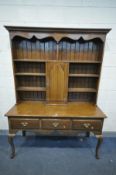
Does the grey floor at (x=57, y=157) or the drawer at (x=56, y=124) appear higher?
the drawer at (x=56, y=124)

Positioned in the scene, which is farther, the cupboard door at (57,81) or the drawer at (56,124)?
the cupboard door at (57,81)

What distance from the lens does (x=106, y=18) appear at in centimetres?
211

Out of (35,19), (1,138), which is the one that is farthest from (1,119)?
(35,19)

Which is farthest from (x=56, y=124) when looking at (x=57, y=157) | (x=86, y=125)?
(x=57, y=157)

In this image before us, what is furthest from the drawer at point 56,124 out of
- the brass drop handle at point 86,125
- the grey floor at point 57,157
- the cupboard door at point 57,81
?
the grey floor at point 57,157

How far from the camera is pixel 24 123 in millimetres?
1888

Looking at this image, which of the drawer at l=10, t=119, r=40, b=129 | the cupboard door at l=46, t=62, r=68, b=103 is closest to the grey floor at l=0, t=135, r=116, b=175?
the drawer at l=10, t=119, r=40, b=129

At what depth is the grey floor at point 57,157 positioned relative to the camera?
1.86m

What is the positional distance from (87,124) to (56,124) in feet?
1.45

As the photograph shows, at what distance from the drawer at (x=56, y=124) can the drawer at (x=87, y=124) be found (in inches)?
3.4

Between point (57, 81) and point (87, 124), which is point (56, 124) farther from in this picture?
point (57, 81)

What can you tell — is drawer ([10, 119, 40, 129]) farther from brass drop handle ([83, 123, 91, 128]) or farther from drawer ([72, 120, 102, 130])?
brass drop handle ([83, 123, 91, 128])

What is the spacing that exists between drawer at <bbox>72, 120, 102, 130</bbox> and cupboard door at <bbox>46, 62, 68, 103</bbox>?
0.46 meters

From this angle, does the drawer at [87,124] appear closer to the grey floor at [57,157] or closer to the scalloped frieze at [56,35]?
the grey floor at [57,157]
